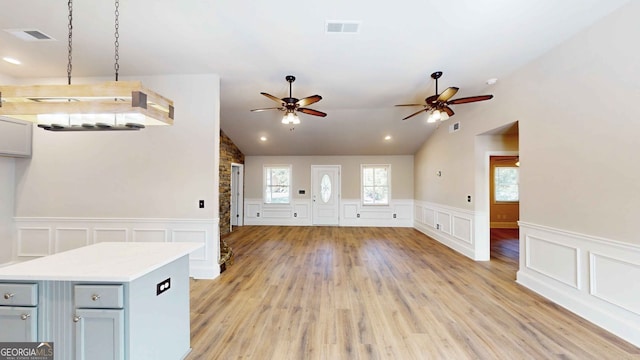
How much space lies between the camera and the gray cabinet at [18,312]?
1.52 meters

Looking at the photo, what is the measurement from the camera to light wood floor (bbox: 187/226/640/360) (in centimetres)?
212

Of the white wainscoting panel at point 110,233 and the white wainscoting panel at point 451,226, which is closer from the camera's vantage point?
the white wainscoting panel at point 110,233

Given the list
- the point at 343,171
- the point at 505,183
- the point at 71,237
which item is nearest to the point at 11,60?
the point at 71,237

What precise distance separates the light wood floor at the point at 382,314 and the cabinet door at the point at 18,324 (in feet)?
3.44

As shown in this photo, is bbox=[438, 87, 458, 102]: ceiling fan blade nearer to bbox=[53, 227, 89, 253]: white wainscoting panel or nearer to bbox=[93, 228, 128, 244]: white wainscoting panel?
bbox=[93, 228, 128, 244]: white wainscoting panel

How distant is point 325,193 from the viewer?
819cm

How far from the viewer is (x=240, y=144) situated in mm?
7516

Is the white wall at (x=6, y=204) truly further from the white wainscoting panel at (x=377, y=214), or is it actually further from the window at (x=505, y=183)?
the window at (x=505, y=183)

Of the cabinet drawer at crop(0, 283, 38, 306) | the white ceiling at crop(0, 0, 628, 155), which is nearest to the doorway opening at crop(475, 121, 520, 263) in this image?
the white ceiling at crop(0, 0, 628, 155)

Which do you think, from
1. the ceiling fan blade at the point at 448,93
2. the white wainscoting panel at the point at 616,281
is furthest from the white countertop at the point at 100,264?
the white wainscoting panel at the point at 616,281

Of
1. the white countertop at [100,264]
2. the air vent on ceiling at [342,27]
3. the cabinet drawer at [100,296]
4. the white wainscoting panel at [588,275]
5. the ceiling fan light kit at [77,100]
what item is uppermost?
the air vent on ceiling at [342,27]

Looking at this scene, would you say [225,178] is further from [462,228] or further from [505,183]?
[505,183]

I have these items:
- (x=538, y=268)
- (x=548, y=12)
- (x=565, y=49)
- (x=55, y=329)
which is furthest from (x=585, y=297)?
(x=55, y=329)

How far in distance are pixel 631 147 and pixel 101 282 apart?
14.0 ft
